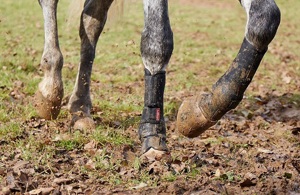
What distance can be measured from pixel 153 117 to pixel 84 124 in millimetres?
1259

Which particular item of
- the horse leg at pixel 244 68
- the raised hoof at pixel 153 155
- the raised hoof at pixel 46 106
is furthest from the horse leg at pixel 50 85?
the horse leg at pixel 244 68

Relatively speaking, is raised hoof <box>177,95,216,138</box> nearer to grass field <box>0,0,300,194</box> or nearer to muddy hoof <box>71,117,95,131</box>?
grass field <box>0,0,300,194</box>

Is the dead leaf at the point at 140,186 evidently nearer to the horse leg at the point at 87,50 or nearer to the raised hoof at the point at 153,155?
the raised hoof at the point at 153,155

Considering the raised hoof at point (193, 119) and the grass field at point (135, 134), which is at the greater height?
the raised hoof at point (193, 119)

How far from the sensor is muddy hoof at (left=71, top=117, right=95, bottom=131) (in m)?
4.98

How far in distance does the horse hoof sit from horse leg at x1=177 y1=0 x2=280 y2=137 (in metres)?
1.49

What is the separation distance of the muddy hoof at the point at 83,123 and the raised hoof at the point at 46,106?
20cm

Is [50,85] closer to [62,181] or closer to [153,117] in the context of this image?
[153,117]

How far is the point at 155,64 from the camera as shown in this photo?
392 centimetres

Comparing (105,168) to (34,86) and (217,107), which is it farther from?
(34,86)

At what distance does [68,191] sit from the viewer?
3354 mm

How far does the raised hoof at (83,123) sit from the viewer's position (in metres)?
4.98

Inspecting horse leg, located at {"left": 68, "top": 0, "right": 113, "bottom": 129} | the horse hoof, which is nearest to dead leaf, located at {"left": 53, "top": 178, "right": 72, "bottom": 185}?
the horse hoof

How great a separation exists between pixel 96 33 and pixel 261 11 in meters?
2.32
